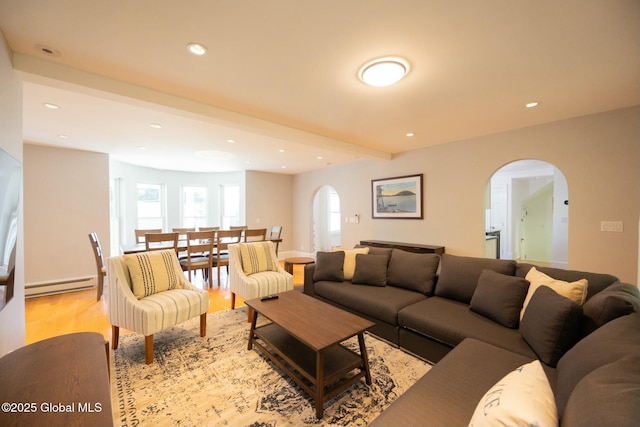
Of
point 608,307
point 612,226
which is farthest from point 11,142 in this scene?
point 612,226

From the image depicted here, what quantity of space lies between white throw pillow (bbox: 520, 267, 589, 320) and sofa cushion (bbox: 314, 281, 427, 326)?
3.02ft

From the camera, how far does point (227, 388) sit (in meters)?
1.88

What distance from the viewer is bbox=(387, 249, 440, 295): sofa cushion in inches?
107

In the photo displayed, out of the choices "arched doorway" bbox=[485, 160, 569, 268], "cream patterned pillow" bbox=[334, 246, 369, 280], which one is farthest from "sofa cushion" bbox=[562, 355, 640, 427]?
"arched doorway" bbox=[485, 160, 569, 268]

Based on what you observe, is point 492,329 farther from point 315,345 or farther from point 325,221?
point 325,221

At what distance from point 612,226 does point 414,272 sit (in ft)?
7.46

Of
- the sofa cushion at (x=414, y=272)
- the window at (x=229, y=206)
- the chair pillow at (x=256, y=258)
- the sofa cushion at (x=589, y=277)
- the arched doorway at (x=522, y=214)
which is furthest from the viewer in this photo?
the window at (x=229, y=206)

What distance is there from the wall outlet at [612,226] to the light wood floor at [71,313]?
15.0ft

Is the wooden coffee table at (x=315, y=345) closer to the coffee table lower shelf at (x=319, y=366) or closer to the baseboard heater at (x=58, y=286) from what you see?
the coffee table lower shelf at (x=319, y=366)

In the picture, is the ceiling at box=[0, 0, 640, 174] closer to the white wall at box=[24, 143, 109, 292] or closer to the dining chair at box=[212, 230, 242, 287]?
the white wall at box=[24, 143, 109, 292]

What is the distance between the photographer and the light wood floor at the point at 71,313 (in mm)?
2809

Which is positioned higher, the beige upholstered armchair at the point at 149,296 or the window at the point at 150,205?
the window at the point at 150,205

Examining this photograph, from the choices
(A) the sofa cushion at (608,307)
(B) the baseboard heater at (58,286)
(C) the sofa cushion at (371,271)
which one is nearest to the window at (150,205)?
(B) the baseboard heater at (58,286)

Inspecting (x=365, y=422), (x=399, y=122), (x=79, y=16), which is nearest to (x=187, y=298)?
(x=365, y=422)
